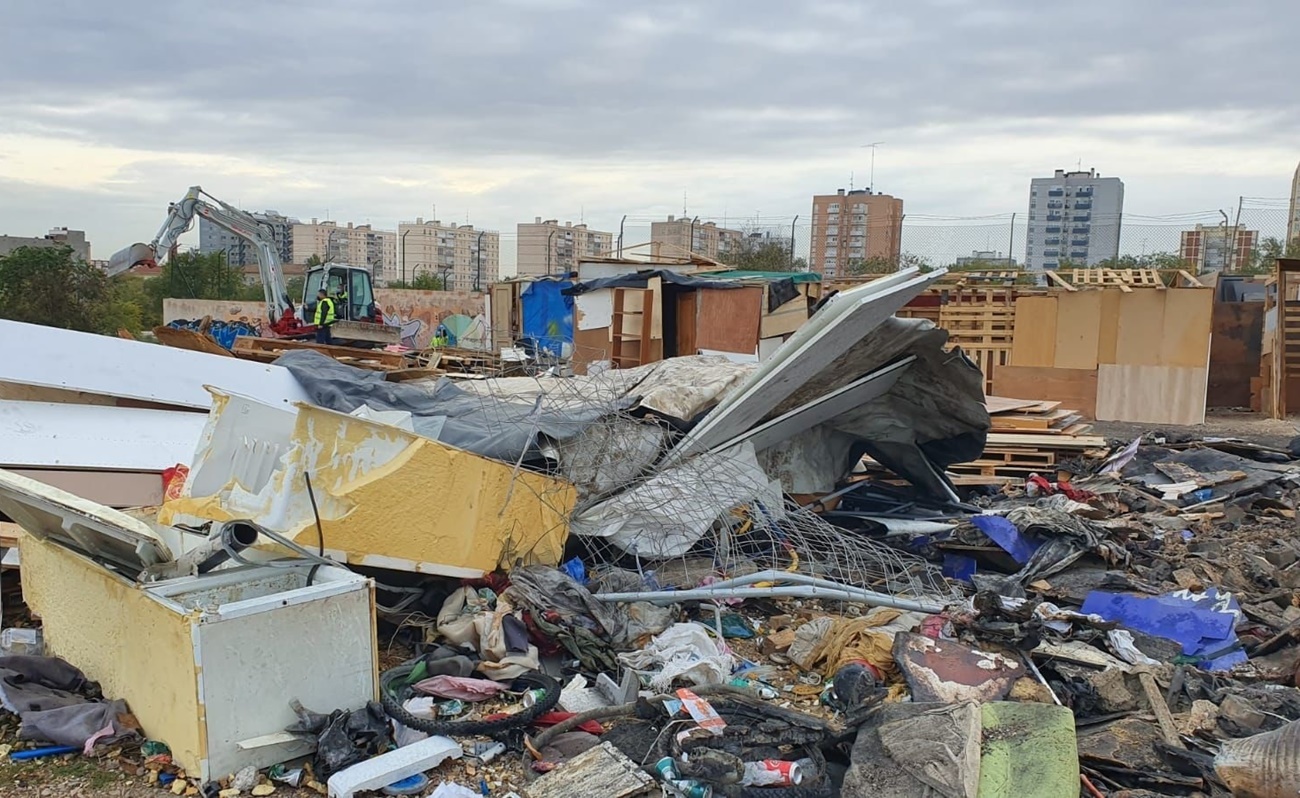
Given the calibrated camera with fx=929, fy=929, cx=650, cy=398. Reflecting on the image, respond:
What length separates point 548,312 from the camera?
15.2 metres

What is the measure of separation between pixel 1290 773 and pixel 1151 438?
7805 mm

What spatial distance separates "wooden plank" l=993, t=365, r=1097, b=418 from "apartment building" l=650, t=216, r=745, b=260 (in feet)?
48.0

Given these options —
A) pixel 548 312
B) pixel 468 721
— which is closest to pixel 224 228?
pixel 548 312

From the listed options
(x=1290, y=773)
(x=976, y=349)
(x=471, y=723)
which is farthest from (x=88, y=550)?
(x=976, y=349)

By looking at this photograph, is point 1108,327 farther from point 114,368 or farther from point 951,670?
point 114,368

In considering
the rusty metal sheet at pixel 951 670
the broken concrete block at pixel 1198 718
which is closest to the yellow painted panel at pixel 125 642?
the rusty metal sheet at pixel 951 670

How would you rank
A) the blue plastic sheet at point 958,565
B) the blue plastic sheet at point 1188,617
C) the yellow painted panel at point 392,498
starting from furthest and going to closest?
the blue plastic sheet at point 958,565
the blue plastic sheet at point 1188,617
the yellow painted panel at point 392,498

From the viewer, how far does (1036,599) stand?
16.5ft

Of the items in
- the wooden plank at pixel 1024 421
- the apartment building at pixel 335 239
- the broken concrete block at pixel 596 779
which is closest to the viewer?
the broken concrete block at pixel 596 779

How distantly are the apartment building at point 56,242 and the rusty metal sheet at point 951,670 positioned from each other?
23958mm

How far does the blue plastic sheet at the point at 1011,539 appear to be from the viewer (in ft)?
18.4

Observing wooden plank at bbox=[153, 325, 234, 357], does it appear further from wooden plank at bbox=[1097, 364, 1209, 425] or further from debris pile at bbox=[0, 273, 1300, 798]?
wooden plank at bbox=[1097, 364, 1209, 425]

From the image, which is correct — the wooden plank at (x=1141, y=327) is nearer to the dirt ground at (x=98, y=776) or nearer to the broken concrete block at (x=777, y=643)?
the broken concrete block at (x=777, y=643)

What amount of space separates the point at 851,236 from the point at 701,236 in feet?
17.8
